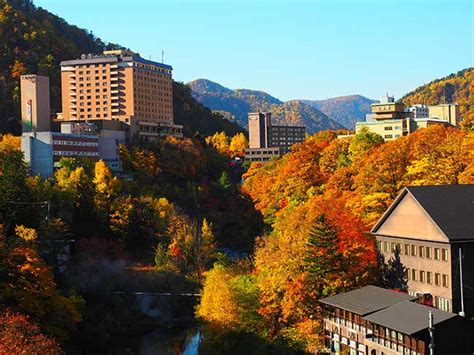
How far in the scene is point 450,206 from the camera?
4019 cm

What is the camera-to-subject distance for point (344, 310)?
3850 cm

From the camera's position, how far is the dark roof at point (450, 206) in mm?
38562

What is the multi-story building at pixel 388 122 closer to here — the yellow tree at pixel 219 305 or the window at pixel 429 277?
the yellow tree at pixel 219 305

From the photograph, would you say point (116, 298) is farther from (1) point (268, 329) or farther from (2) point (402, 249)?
(2) point (402, 249)

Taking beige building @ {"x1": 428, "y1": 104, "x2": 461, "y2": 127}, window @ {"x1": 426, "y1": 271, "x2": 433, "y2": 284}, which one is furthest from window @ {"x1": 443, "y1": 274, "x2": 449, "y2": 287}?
beige building @ {"x1": 428, "y1": 104, "x2": 461, "y2": 127}

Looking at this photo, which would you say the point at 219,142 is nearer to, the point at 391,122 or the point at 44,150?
the point at 391,122

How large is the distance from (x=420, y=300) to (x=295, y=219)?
11319 millimetres

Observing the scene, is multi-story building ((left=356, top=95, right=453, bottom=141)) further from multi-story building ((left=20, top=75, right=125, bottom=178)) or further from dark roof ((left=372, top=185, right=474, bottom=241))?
dark roof ((left=372, top=185, right=474, bottom=241))

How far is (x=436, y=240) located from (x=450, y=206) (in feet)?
7.78

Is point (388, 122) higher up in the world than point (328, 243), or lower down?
higher up

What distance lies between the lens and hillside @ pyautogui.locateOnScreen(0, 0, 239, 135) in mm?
105544

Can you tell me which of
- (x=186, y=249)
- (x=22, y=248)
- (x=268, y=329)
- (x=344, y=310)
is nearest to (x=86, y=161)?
(x=186, y=249)

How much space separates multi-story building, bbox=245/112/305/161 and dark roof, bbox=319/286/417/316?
258 ft

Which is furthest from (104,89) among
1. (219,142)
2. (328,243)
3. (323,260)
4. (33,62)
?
(323,260)
